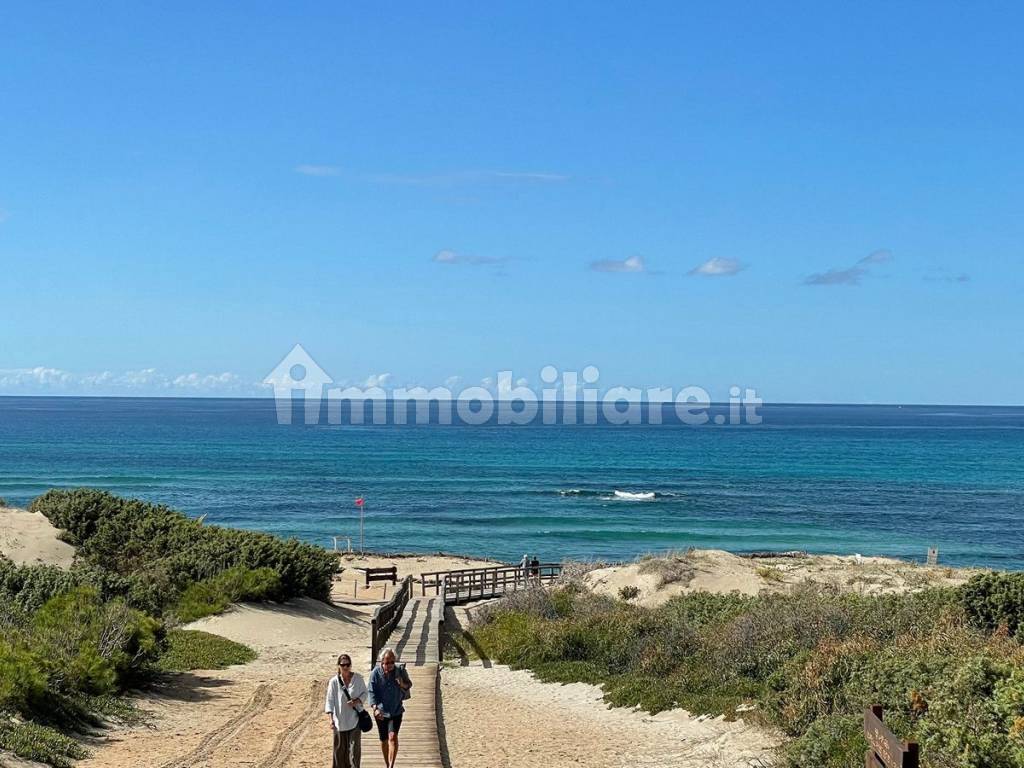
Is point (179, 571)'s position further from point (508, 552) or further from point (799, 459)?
point (799, 459)

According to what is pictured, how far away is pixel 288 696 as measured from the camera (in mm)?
16219

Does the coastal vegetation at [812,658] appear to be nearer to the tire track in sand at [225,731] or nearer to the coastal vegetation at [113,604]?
the tire track in sand at [225,731]

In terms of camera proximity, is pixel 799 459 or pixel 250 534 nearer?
pixel 250 534

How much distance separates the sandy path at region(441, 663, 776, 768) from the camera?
40.0 ft

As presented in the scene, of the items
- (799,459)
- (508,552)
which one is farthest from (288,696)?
(799,459)

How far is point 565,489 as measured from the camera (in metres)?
71.4

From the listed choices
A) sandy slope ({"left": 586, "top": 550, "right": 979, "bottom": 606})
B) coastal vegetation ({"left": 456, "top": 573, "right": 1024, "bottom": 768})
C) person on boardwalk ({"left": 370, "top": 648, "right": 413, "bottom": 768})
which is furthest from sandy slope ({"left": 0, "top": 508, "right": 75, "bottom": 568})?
person on boardwalk ({"left": 370, "top": 648, "right": 413, "bottom": 768})

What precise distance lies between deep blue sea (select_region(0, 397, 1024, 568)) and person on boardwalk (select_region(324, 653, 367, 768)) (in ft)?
110

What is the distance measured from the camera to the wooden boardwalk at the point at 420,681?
38.7 feet

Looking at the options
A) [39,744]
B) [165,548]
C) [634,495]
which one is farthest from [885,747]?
[634,495]

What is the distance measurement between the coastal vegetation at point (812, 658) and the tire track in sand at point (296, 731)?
4.04 meters

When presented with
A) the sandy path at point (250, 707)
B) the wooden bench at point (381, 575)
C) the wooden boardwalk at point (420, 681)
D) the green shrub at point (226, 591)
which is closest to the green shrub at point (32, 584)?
the sandy path at point (250, 707)

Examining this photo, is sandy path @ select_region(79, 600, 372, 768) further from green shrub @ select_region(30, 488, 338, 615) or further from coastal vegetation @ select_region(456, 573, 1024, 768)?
coastal vegetation @ select_region(456, 573, 1024, 768)

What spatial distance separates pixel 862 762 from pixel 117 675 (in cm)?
1095
